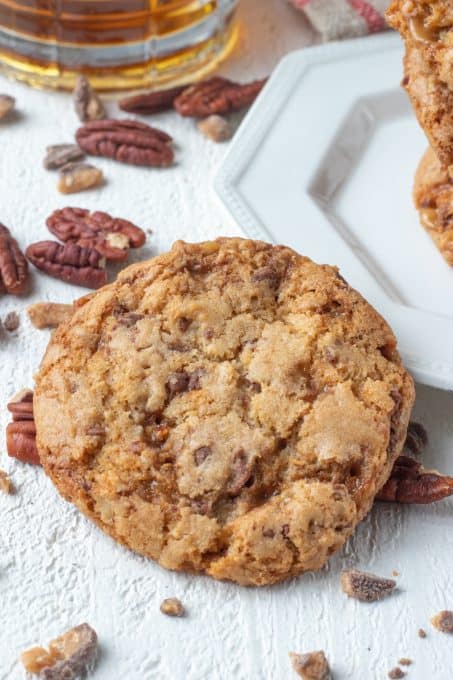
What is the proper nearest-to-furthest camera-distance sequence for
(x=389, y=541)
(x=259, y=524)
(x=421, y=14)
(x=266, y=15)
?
A: (x=259, y=524) < (x=389, y=541) < (x=421, y=14) < (x=266, y=15)

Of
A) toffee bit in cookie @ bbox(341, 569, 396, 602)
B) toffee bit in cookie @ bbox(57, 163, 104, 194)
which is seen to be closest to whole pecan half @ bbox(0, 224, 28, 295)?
toffee bit in cookie @ bbox(57, 163, 104, 194)

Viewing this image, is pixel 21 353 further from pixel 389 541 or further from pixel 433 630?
pixel 433 630

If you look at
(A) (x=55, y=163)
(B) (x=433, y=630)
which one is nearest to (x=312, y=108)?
(A) (x=55, y=163)

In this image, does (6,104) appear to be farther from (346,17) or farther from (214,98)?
(346,17)

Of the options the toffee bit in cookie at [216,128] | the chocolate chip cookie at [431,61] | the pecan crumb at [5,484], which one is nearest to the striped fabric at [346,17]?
the toffee bit in cookie at [216,128]

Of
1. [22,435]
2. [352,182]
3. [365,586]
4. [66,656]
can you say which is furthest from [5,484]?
[352,182]

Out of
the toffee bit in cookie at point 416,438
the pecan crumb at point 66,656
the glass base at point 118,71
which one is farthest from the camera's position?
the glass base at point 118,71

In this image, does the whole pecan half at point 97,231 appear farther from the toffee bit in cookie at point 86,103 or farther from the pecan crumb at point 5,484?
the pecan crumb at point 5,484
